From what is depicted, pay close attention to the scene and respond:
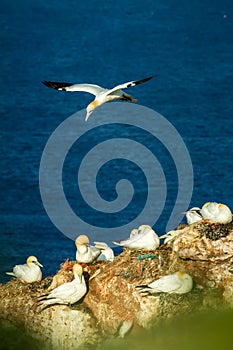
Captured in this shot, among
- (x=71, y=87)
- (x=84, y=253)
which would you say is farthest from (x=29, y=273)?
(x=71, y=87)

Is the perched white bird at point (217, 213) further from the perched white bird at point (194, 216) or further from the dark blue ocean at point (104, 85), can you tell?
the dark blue ocean at point (104, 85)

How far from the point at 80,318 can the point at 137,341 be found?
10.7m

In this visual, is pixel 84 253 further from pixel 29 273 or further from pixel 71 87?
pixel 71 87

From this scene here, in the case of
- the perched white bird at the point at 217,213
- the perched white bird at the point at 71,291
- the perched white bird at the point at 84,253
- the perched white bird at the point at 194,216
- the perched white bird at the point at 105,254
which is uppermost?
the perched white bird at the point at 217,213

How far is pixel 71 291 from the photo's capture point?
71.9 feet

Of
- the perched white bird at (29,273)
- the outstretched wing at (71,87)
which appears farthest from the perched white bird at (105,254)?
the outstretched wing at (71,87)

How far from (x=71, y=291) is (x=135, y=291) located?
106 cm

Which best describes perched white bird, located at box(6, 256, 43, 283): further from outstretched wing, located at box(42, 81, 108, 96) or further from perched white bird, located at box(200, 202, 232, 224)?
outstretched wing, located at box(42, 81, 108, 96)

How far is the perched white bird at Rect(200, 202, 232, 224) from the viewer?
2289cm

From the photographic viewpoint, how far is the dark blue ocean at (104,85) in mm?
55694

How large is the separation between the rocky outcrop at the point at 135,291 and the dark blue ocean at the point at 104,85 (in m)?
18.0

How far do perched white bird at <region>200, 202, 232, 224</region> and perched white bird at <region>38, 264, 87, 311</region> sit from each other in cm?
244

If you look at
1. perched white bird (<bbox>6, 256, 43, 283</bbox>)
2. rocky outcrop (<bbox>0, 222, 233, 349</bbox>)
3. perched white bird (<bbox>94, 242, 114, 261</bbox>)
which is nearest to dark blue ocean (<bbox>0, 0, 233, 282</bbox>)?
perched white bird (<bbox>94, 242, 114, 261</bbox>)

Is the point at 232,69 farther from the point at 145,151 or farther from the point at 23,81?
the point at 145,151
